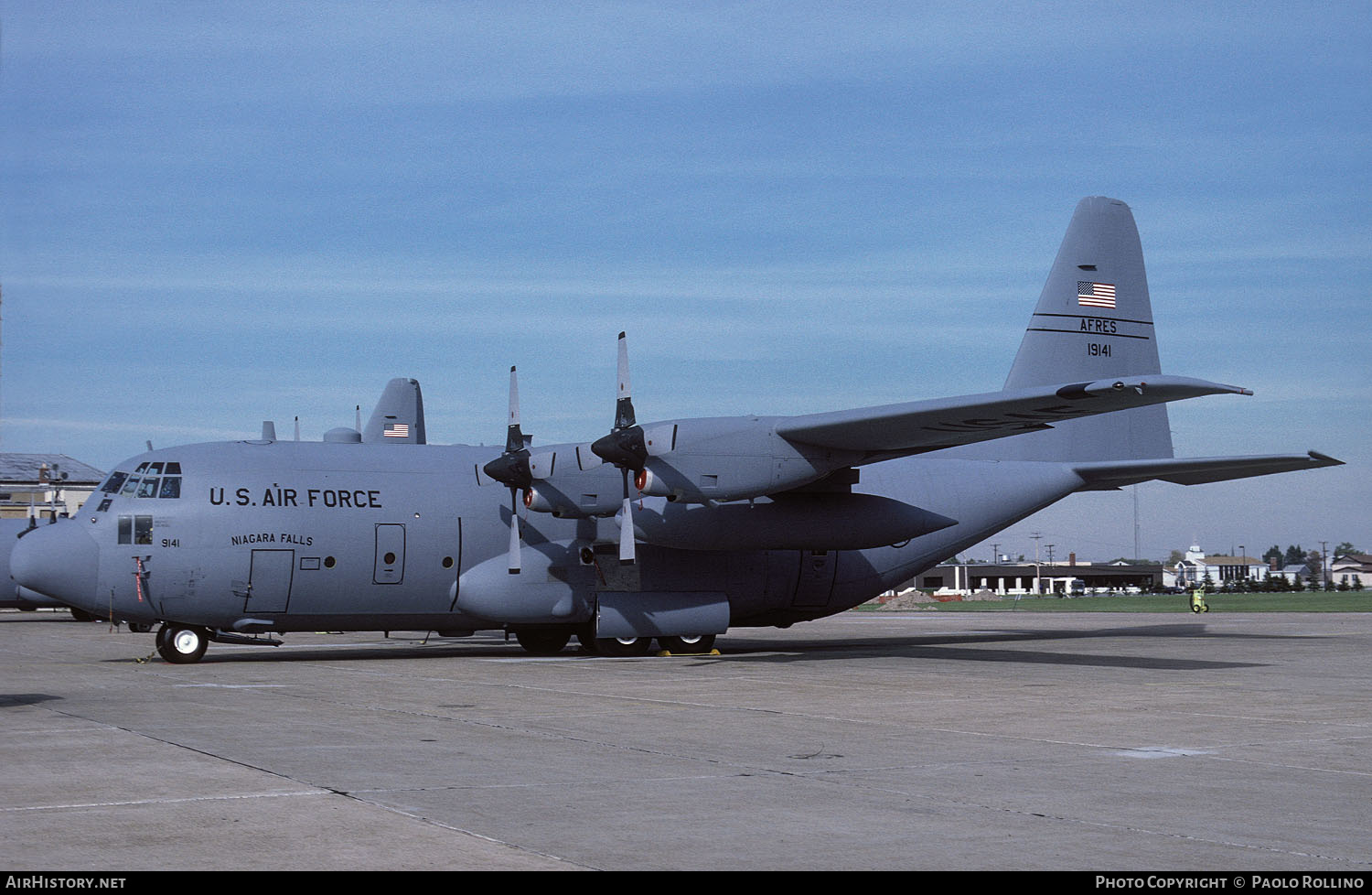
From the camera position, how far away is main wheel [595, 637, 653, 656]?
2616 cm

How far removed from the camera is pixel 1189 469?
1088 inches

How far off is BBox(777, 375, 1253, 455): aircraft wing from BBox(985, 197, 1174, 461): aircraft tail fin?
6.05 m

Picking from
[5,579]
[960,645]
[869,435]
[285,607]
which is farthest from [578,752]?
[5,579]

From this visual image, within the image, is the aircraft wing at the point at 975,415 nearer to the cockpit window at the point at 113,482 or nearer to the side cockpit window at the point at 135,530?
the side cockpit window at the point at 135,530

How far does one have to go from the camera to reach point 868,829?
835cm

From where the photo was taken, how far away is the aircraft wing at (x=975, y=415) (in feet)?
62.5

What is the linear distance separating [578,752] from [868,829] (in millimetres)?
4260

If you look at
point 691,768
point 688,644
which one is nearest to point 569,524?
point 688,644

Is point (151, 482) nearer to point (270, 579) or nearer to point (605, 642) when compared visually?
point (270, 579)

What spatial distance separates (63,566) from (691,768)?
1625 cm

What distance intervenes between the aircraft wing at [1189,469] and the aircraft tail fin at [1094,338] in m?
0.77

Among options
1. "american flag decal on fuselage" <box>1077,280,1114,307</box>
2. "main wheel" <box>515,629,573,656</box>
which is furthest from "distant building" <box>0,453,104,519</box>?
"american flag decal on fuselage" <box>1077,280,1114,307</box>

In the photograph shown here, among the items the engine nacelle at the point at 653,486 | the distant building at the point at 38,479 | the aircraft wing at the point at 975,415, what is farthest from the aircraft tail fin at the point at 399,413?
the distant building at the point at 38,479

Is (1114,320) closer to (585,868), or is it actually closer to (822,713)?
(822,713)
